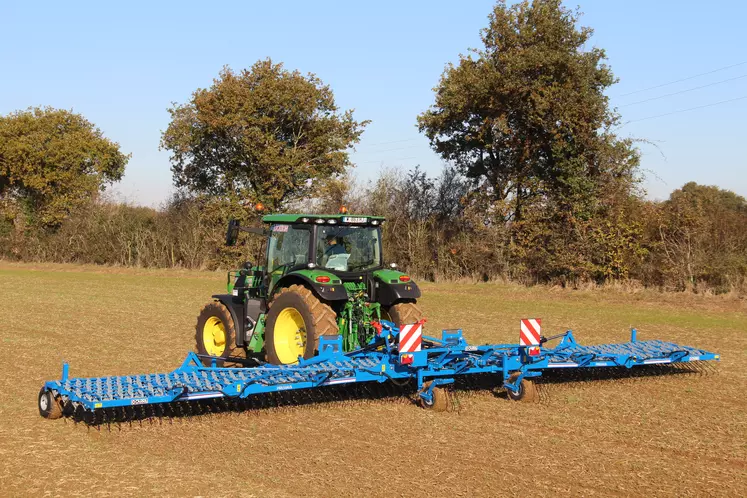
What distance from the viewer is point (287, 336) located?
8430 mm

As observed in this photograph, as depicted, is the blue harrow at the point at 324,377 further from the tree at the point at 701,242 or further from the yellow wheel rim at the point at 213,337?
the tree at the point at 701,242

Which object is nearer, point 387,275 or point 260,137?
point 387,275

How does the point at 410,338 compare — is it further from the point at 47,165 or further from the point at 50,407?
the point at 47,165

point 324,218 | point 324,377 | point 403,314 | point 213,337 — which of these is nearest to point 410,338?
point 324,377

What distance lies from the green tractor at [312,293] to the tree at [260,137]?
1925cm

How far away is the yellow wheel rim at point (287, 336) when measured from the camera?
8328mm

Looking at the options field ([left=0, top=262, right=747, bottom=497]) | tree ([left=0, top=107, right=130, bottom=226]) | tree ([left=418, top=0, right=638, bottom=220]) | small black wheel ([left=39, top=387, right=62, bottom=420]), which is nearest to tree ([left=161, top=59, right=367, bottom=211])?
tree ([left=418, top=0, right=638, bottom=220])

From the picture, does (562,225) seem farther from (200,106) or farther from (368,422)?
(368,422)

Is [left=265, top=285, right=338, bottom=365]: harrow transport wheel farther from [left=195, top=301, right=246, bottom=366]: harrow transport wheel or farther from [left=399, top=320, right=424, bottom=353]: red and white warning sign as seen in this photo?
[left=399, top=320, right=424, bottom=353]: red and white warning sign

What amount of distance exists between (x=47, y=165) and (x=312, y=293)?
34595mm

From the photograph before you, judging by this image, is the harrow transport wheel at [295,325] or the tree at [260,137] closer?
the harrow transport wheel at [295,325]

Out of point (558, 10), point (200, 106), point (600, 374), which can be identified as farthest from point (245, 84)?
point (600, 374)

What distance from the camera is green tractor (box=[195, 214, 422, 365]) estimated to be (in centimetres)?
807

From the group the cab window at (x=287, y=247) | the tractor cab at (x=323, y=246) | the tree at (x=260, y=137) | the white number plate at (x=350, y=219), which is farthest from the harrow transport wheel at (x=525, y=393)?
the tree at (x=260, y=137)
